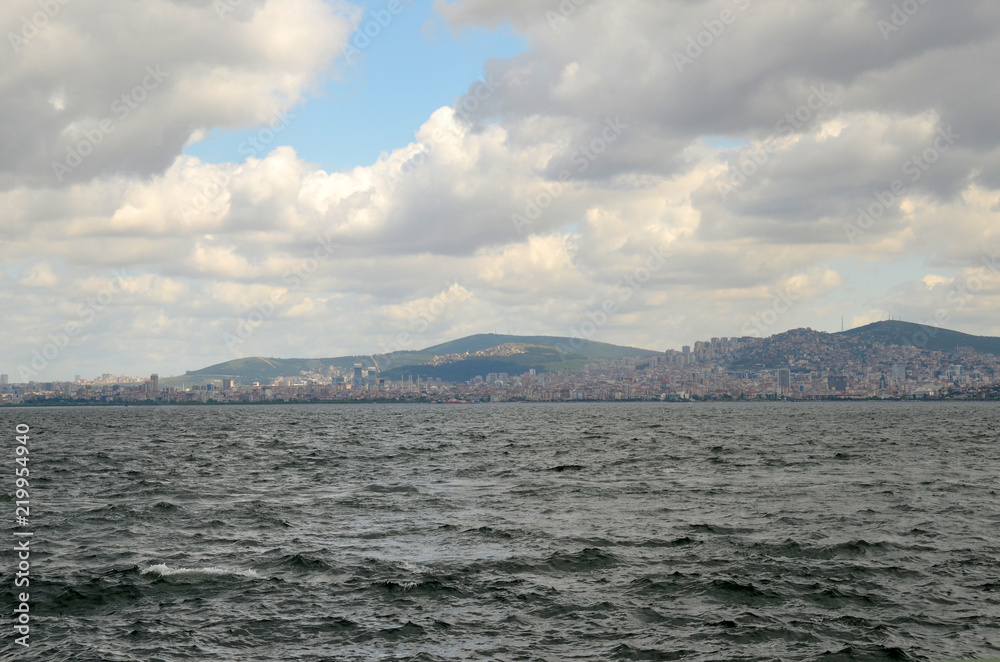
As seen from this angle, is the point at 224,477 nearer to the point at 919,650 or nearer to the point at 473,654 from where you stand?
the point at 473,654

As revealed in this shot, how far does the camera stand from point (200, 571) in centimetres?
2705

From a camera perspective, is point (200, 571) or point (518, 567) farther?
point (518, 567)

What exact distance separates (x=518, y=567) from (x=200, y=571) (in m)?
10.9

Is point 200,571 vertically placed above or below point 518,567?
above

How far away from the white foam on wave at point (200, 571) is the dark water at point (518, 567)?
0.32 feet

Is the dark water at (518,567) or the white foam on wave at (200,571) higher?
the white foam on wave at (200,571)

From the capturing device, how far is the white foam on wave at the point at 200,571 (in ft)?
87.7

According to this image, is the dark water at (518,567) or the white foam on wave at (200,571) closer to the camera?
the dark water at (518,567)

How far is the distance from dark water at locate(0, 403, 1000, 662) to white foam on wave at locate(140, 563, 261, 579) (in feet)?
0.32

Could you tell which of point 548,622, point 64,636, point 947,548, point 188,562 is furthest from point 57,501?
point 947,548

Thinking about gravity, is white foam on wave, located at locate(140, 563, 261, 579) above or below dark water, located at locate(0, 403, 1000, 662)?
above

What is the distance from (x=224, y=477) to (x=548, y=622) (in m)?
42.3

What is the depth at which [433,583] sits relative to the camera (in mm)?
25578

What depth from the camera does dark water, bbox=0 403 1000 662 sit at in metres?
20.2
